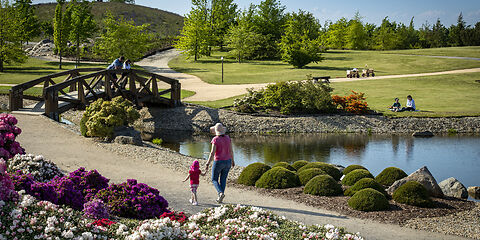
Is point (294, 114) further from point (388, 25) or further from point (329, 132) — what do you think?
point (388, 25)

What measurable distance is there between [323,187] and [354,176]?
1.53 meters

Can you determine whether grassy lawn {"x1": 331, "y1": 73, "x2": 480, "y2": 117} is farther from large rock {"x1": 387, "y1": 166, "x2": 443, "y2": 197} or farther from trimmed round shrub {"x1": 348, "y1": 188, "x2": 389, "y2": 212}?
trimmed round shrub {"x1": 348, "y1": 188, "x2": 389, "y2": 212}

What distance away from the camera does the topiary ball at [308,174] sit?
1316 centimetres

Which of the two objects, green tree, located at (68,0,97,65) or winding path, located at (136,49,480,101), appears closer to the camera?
winding path, located at (136,49,480,101)

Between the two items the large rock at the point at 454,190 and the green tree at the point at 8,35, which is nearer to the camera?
the large rock at the point at 454,190

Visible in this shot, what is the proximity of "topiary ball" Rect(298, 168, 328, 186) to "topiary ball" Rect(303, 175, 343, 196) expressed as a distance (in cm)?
85

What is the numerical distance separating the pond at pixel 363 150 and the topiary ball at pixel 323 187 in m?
7.36

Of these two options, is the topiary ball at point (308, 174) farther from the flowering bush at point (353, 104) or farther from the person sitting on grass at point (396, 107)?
the person sitting on grass at point (396, 107)

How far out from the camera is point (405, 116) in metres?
28.2

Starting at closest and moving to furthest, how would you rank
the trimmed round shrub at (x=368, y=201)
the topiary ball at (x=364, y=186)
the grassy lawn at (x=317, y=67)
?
the trimmed round shrub at (x=368, y=201)
the topiary ball at (x=364, y=186)
the grassy lawn at (x=317, y=67)

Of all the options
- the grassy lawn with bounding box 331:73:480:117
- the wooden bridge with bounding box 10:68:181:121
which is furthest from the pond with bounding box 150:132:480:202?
the grassy lawn with bounding box 331:73:480:117

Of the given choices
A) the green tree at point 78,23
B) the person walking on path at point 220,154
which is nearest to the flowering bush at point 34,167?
the person walking on path at point 220,154

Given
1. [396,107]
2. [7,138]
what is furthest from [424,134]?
[7,138]

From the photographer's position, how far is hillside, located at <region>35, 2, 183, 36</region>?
101m
